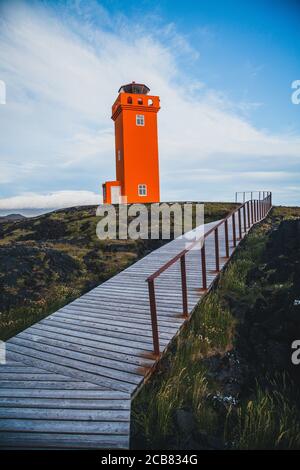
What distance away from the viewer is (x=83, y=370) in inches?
178

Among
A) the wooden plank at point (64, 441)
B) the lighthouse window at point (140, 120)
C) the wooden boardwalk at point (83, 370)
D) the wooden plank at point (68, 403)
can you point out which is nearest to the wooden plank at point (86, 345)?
the wooden boardwalk at point (83, 370)

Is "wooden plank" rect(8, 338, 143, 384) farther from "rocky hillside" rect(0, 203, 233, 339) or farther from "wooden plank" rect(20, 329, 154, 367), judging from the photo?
"rocky hillside" rect(0, 203, 233, 339)

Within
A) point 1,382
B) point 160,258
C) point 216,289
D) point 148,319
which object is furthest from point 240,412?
point 160,258

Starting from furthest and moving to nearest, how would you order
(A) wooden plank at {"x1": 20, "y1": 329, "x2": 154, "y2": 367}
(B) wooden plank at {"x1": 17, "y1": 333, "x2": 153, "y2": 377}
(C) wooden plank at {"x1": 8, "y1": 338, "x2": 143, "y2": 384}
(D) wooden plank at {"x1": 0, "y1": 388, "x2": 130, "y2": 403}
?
(A) wooden plank at {"x1": 20, "y1": 329, "x2": 154, "y2": 367}, (B) wooden plank at {"x1": 17, "y1": 333, "x2": 153, "y2": 377}, (C) wooden plank at {"x1": 8, "y1": 338, "x2": 143, "y2": 384}, (D) wooden plank at {"x1": 0, "y1": 388, "x2": 130, "y2": 403}

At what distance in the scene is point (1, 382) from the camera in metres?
4.34

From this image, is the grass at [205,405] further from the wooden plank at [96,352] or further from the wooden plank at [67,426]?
the wooden plank at [67,426]

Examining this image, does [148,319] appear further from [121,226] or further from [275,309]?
[121,226]

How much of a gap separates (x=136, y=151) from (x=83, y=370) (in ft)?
78.1

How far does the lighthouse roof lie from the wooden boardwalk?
25.4 metres

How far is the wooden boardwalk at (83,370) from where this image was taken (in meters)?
3.52

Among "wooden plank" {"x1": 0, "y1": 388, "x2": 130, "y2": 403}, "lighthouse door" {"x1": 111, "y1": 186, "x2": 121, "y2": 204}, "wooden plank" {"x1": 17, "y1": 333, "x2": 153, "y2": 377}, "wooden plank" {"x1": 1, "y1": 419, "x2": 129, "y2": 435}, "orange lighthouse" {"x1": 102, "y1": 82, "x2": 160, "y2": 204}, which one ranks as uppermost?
"orange lighthouse" {"x1": 102, "y1": 82, "x2": 160, "y2": 204}

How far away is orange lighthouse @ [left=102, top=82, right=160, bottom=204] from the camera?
26250mm

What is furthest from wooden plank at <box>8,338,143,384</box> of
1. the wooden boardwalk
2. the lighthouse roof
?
the lighthouse roof

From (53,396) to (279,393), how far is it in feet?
10.6
